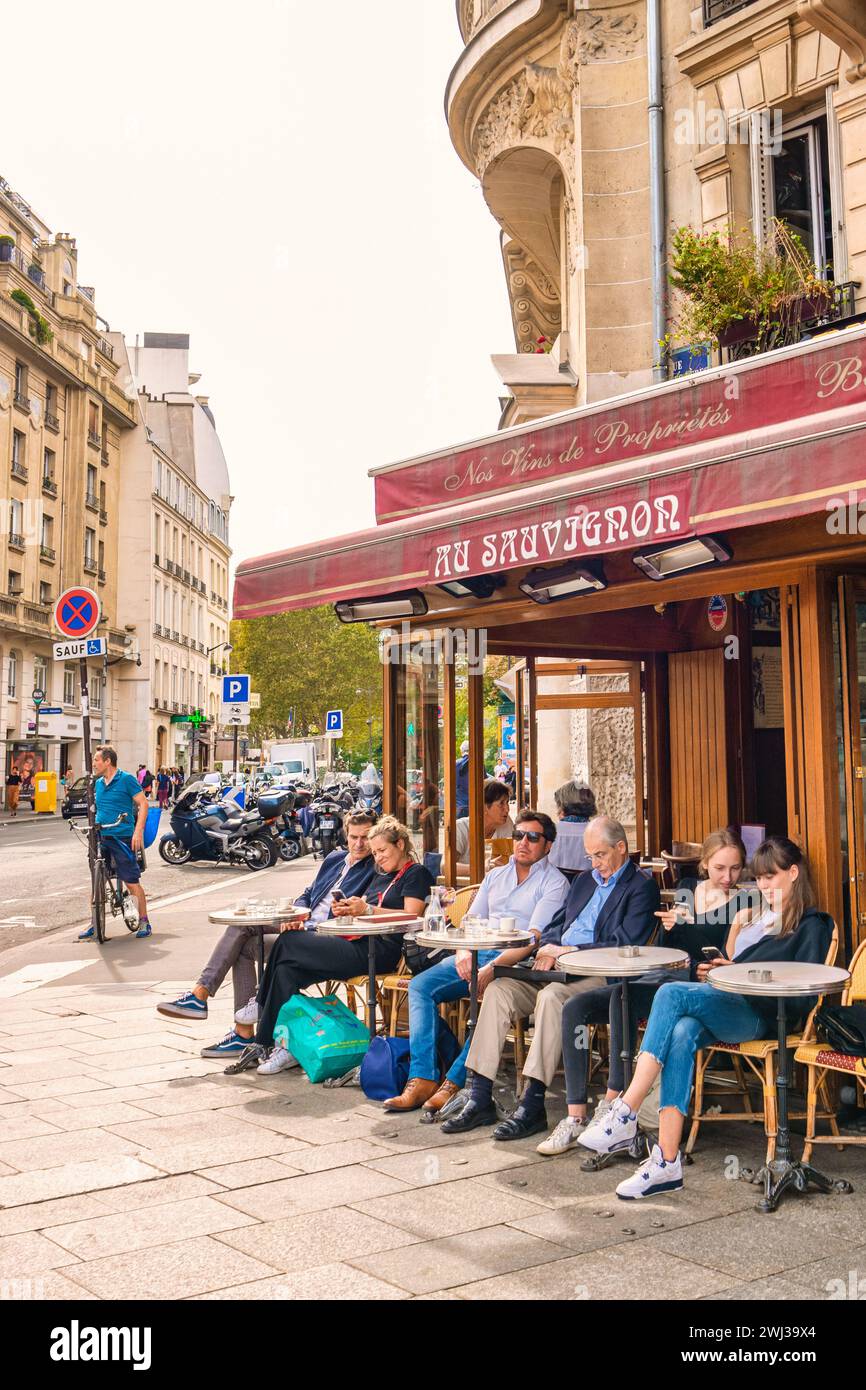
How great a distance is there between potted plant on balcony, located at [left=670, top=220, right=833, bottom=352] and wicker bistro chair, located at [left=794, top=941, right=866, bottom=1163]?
21.2 ft

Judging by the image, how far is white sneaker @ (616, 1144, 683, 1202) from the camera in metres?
4.68

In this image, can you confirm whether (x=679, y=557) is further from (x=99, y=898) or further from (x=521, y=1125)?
(x=99, y=898)

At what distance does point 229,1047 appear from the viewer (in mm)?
7180

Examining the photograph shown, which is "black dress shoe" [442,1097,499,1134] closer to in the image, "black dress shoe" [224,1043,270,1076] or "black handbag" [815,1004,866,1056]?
"black dress shoe" [224,1043,270,1076]

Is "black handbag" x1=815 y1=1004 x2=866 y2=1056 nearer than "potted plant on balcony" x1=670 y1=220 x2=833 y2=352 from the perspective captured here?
Yes

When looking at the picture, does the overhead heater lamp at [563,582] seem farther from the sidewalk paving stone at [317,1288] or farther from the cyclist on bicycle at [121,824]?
the cyclist on bicycle at [121,824]

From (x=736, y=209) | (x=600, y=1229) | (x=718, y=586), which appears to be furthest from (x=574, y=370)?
(x=600, y=1229)

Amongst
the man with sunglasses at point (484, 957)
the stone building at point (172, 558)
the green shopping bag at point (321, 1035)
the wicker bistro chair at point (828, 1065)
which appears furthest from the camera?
the stone building at point (172, 558)

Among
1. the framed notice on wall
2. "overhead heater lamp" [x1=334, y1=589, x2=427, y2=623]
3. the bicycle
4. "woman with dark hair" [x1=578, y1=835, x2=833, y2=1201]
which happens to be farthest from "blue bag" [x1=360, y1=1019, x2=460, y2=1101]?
the bicycle

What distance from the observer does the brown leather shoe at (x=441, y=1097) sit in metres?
5.94

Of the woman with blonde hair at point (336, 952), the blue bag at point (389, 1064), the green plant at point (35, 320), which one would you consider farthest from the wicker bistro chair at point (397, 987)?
the green plant at point (35, 320)

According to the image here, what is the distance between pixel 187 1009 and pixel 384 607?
2.89 m

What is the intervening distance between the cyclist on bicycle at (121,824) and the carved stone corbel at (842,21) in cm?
879
